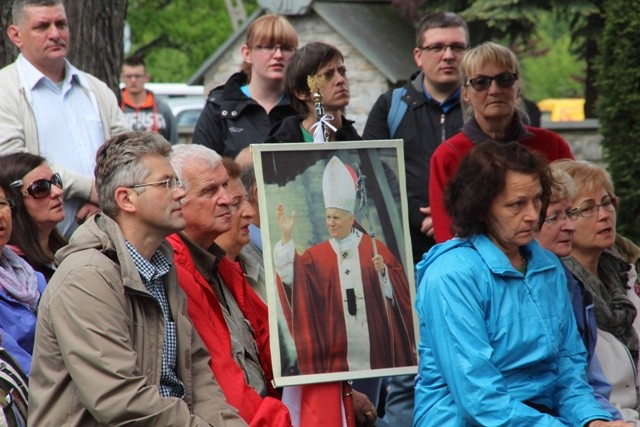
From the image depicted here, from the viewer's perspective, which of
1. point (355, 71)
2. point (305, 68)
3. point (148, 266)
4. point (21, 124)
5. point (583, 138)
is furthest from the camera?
point (355, 71)

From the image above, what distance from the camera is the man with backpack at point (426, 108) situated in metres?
6.84

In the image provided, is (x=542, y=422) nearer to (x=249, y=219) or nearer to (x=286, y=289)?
(x=286, y=289)

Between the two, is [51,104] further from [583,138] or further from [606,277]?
[583,138]

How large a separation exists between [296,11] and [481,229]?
1447 centimetres

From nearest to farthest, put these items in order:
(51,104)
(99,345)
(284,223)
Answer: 1. (99,345)
2. (284,223)
3. (51,104)

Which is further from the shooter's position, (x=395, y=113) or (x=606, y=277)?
(x=395, y=113)

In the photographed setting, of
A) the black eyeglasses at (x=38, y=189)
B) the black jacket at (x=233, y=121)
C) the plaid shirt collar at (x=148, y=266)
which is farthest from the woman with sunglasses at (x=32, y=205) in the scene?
the black jacket at (x=233, y=121)

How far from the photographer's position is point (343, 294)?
17.2 feet

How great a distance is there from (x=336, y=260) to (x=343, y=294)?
0.51ft

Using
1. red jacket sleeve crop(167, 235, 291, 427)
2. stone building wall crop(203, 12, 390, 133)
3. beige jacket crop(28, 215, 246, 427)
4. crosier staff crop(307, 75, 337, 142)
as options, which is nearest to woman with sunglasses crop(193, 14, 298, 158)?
crosier staff crop(307, 75, 337, 142)

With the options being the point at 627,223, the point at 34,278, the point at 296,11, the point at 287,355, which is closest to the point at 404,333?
the point at 287,355

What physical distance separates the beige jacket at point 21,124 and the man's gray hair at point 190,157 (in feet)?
4.51

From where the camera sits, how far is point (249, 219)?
5543 mm

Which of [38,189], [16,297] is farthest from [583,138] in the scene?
[16,297]
